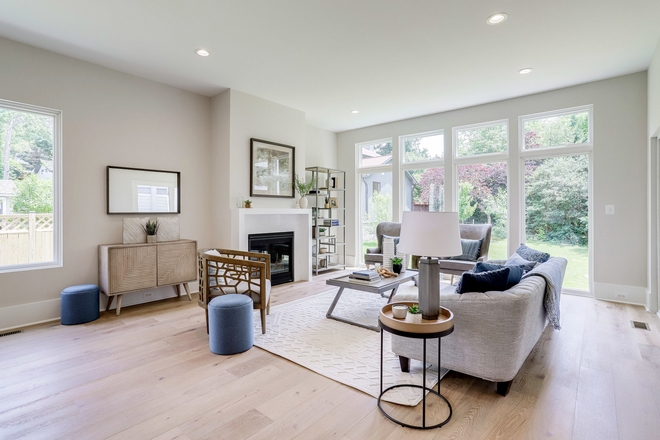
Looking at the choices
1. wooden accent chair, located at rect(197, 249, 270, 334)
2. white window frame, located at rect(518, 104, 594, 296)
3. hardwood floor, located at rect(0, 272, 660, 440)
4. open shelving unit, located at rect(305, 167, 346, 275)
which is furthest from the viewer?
open shelving unit, located at rect(305, 167, 346, 275)

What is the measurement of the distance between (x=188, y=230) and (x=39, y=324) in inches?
72.6

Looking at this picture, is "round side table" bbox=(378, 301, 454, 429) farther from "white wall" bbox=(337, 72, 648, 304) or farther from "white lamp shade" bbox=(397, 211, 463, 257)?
"white wall" bbox=(337, 72, 648, 304)

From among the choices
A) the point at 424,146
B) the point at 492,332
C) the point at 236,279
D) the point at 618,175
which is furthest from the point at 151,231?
the point at 618,175

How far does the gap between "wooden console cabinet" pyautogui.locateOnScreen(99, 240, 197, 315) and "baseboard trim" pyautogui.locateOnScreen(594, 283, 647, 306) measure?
17.7ft

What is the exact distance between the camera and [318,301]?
4258 millimetres

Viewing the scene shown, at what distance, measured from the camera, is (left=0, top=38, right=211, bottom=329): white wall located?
3.34 metres

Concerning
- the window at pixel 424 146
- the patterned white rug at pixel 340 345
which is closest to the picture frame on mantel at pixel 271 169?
the patterned white rug at pixel 340 345

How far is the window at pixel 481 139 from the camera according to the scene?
5.20m

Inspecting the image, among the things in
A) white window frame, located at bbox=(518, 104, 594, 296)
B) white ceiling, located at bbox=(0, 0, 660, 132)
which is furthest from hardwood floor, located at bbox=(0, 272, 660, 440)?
white ceiling, located at bbox=(0, 0, 660, 132)

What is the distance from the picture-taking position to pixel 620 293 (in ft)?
13.9

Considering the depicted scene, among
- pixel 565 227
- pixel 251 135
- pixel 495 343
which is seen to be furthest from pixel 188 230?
pixel 565 227

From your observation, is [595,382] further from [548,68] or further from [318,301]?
[548,68]

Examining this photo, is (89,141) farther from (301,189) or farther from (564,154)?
(564,154)

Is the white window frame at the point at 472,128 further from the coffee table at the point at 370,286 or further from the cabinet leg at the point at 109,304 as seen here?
the cabinet leg at the point at 109,304
